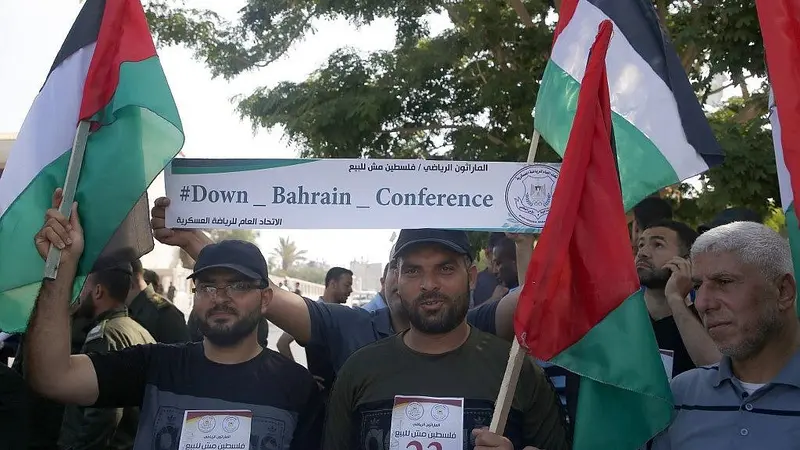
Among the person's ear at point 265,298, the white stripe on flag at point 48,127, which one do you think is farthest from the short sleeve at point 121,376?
the white stripe on flag at point 48,127

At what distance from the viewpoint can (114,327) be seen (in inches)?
177

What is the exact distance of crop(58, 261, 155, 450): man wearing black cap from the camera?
4.16 m

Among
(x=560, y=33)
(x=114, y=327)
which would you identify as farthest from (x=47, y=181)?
(x=560, y=33)

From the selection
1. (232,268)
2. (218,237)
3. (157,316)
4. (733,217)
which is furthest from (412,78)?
(218,237)

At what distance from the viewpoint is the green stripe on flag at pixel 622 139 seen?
3.60 meters

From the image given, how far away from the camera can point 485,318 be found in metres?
3.84

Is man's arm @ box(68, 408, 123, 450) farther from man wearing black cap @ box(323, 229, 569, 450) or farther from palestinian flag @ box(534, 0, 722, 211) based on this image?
palestinian flag @ box(534, 0, 722, 211)

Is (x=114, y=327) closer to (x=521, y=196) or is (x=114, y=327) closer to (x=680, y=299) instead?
(x=521, y=196)

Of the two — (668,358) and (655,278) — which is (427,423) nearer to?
(668,358)

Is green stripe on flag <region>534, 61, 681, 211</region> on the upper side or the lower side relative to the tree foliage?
lower

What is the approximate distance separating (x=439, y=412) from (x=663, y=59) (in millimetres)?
1929

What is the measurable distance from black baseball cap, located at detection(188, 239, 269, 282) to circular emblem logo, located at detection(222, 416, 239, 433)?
56 centimetres

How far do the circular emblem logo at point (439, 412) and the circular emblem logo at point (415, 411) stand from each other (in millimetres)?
37

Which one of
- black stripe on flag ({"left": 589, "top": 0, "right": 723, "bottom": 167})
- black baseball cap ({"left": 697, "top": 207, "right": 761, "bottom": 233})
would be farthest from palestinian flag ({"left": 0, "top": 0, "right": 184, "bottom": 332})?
black baseball cap ({"left": 697, "top": 207, "right": 761, "bottom": 233})
